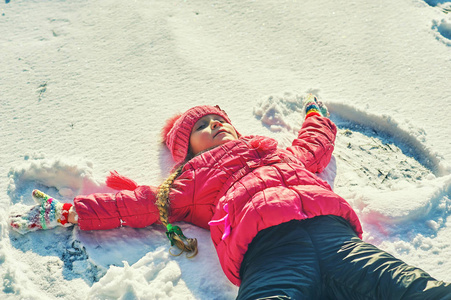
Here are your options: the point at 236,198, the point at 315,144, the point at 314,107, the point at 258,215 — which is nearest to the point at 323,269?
the point at 258,215

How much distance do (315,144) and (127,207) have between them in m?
1.14

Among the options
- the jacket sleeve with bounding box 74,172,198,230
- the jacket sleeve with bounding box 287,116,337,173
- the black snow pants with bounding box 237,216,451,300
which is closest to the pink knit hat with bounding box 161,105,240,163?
the jacket sleeve with bounding box 74,172,198,230

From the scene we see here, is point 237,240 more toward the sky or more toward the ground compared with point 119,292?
more toward the sky

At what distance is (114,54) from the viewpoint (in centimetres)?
331

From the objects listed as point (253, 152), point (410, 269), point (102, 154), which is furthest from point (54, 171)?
point (410, 269)

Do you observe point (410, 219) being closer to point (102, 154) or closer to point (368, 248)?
point (368, 248)

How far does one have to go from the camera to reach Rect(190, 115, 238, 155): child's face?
2.33 meters

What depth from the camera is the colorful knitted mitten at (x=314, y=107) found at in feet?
9.03

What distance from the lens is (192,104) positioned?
115 inches

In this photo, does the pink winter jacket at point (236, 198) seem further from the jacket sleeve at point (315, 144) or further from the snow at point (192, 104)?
the snow at point (192, 104)

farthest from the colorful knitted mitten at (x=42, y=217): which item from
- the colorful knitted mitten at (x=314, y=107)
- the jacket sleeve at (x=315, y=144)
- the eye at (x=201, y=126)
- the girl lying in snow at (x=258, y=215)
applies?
the colorful knitted mitten at (x=314, y=107)

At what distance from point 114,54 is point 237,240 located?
2.12m

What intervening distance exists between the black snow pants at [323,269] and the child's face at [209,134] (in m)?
0.70

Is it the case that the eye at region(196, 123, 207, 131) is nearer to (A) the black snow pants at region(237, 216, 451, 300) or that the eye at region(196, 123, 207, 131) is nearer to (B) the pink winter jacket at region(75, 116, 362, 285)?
(B) the pink winter jacket at region(75, 116, 362, 285)
